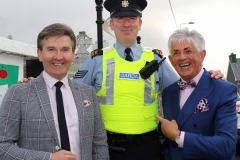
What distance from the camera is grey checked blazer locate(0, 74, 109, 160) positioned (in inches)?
73.3

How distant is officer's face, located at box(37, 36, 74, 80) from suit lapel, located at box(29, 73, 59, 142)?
0.10 metres

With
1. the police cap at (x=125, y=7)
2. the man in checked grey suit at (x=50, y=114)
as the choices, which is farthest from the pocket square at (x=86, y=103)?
the police cap at (x=125, y=7)

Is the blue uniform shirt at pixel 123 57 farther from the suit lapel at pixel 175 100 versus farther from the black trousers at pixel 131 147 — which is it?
the black trousers at pixel 131 147

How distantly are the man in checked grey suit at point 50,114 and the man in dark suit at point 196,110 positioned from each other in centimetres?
63

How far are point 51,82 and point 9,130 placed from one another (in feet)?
1.47

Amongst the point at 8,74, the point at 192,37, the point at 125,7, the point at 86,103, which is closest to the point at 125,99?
the point at 86,103

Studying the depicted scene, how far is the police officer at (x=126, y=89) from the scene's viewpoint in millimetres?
2656

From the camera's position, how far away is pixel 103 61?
Result: 2.81 meters

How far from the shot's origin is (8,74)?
3562 mm

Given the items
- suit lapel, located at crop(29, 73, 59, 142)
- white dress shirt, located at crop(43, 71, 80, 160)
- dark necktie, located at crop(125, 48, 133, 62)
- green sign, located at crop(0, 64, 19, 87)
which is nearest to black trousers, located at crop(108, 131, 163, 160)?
white dress shirt, located at crop(43, 71, 80, 160)

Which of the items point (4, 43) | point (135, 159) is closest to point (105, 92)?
point (135, 159)

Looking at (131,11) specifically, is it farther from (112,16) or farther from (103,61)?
(103,61)

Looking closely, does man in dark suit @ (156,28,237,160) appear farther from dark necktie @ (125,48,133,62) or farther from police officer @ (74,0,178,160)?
dark necktie @ (125,48,133,62)

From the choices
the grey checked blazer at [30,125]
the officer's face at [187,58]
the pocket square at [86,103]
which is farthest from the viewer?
the officer's face at [187,58]
